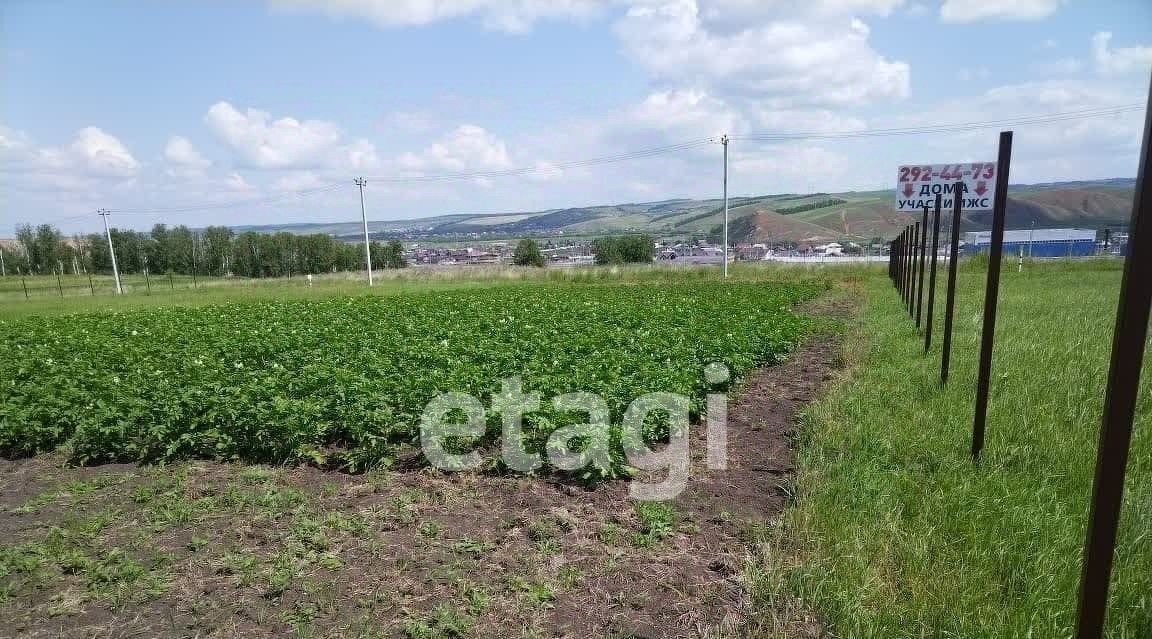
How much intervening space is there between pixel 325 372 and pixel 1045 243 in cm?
4838

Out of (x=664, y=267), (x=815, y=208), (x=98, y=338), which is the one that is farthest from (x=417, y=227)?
(x=98, y=338)

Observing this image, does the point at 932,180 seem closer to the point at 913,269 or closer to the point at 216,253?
the point at 913,269

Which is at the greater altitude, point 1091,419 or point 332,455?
point 1091,419

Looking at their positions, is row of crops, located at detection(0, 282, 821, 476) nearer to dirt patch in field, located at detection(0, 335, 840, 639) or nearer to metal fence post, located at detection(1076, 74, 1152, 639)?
dirt patch in field, located at detection(0, 335, 840, 639)

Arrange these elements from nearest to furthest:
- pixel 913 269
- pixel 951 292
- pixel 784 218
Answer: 1. pixel 951 292
2. pixel 913 269
3. pixel 784 218

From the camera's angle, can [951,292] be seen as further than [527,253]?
No

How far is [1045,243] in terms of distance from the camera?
134 feet

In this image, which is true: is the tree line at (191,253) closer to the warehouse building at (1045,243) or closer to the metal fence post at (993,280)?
the warehouse building at (1045,243)

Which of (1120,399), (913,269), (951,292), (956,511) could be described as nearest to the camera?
(1120,399)

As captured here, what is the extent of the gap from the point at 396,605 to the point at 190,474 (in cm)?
330

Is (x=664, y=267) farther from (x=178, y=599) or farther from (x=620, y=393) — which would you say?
(x=178, y=599)

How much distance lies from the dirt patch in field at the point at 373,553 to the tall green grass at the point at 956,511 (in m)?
0.44

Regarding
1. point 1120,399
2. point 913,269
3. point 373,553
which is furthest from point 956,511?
point 913,269

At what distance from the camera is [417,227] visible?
5704 inches
